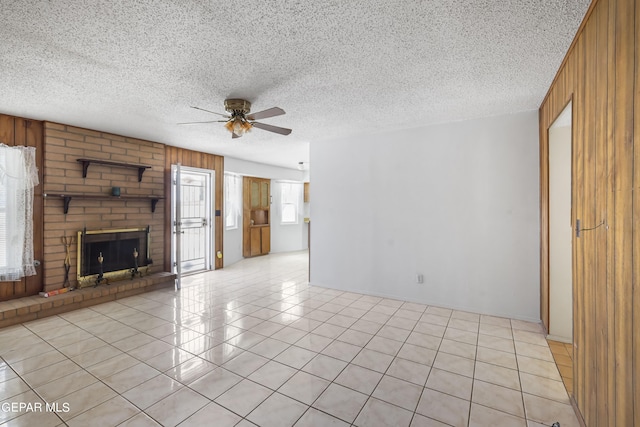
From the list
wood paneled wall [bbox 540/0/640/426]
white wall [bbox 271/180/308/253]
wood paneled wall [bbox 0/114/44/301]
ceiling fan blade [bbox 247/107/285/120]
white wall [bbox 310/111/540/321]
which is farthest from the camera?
white wall [bbox 271/180/308/253]

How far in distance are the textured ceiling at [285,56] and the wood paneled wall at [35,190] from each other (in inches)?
9.1

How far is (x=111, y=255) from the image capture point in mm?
4426

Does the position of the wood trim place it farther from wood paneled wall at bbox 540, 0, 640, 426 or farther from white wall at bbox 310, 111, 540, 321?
white wall at bbox 310, 111, 540, 321

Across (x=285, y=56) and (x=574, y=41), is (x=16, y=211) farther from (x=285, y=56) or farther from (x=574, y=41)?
(x=574, y=41)

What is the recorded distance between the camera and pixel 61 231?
3.96 m

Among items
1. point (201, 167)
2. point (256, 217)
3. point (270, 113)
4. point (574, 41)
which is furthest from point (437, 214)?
point (256, 217)

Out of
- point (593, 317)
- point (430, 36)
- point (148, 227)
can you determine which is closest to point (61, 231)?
point (148, 227)

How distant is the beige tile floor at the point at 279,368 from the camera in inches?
74.2

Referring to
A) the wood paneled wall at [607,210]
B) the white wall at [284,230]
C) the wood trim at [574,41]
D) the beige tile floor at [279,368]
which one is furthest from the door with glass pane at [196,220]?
the wood paneled wall at [607,210]

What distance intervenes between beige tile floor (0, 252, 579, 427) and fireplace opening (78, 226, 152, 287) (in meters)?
0.59

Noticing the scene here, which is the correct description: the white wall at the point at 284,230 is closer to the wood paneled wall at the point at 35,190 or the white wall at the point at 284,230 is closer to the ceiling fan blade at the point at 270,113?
the wood paneled wall at the point at 35,190

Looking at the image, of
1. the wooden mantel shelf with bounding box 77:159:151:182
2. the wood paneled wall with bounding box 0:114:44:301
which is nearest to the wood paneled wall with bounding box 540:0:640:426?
the wooden mantel shelf with bounding box 77:159:151:182

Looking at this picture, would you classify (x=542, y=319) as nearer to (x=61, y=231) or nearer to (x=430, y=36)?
(x=430, y=36)

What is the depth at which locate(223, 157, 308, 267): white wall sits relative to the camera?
6852 mm
